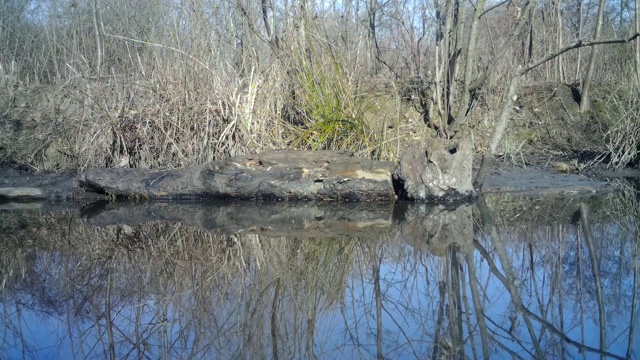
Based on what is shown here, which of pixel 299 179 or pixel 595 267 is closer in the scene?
pixel 595 267

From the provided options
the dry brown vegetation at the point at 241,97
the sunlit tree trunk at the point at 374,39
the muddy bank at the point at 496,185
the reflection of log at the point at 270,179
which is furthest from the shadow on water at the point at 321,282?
the sunlit tree trunk at the point at 374,39

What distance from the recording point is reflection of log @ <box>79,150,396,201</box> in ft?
26.5

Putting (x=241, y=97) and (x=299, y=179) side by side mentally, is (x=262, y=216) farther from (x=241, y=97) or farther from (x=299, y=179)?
(x=241, y=97)

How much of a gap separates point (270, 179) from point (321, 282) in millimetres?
3810

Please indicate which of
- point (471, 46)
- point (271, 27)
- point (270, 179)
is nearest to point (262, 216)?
point (270, 179)

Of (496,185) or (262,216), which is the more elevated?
(496,185)

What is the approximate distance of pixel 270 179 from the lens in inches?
324

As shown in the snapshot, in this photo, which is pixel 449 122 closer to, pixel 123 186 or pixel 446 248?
pixel 123 186

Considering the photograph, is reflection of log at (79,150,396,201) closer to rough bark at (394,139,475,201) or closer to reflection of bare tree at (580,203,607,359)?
rough bark at (394,139,475,201)

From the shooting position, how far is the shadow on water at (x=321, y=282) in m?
3.46

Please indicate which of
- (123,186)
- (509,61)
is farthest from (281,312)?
(509,61)

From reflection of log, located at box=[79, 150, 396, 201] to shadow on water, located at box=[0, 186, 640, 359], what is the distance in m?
0.73

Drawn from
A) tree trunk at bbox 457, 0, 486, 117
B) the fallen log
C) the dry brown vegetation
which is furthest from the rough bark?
tree trunk at bbox 457, 0, 486, 117

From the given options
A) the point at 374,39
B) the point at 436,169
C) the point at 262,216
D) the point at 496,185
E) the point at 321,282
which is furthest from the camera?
the point at 374,39
